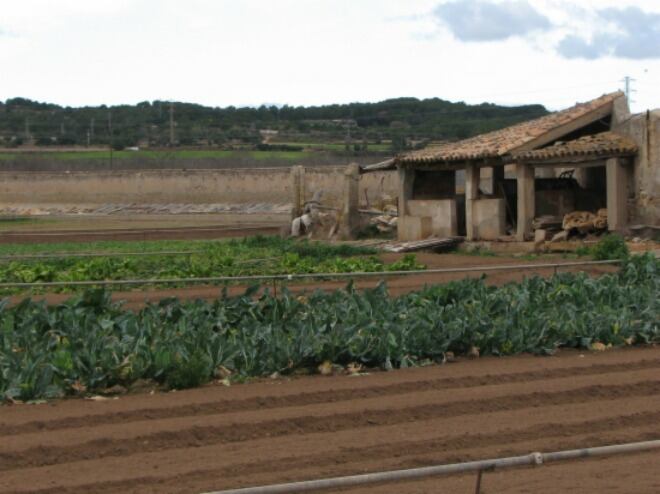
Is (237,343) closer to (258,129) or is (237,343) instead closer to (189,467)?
(189,467)

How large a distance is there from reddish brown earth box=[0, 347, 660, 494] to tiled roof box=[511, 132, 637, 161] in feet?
52.9

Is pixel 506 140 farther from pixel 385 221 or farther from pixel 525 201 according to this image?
pixel 385 221

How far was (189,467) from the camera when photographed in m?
8.76

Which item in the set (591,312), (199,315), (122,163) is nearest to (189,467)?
(199,315)

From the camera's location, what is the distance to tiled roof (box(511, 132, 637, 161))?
91.6 feet

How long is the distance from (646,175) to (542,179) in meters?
4.29

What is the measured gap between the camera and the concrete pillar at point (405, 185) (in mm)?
33812

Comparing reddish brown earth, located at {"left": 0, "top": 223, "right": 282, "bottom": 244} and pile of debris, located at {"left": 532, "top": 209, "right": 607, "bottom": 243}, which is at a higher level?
pile of debris, located at {"left": 532, "top": 209, "right": 607, "bottom": 243}

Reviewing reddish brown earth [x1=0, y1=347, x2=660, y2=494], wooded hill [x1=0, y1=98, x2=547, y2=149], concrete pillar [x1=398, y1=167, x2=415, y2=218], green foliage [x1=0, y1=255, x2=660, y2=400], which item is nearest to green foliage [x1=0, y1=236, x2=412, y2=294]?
Result: concrete pillar [x1=398, y1=167, x2=415, y2=218]

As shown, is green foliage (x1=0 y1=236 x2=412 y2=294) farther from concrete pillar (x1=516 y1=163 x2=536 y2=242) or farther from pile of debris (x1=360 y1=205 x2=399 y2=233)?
pile of debris (x1=360 y1=205 x2=399 y2=233)

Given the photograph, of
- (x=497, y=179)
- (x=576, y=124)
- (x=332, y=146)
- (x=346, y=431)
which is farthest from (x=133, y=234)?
(x=332, y=146)

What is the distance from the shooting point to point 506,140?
30938 millimetres

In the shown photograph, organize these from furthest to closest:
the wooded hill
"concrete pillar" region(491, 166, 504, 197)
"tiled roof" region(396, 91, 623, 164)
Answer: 1. the wooded hill
2. "concrete pillar" region(491, 166, 504, 197)
3. "tiled roof" region(396, 91, 623, 164)

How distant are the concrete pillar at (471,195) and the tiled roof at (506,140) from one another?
49cm
